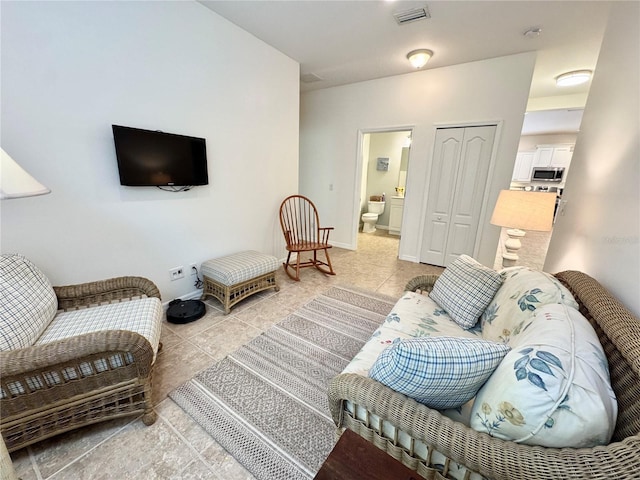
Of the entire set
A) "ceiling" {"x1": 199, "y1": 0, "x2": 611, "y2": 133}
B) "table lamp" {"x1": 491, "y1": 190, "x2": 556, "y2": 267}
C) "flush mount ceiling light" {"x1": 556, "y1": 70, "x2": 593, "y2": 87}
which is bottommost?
"table lamp" {"x1": 491, "y1": 190, "x2": 556, "y2": 267}

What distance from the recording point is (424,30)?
2.49 metres

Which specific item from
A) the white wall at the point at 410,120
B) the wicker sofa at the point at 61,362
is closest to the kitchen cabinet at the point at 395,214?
the white wall at the point at 410,120

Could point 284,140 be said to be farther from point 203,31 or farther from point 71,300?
point 71,300

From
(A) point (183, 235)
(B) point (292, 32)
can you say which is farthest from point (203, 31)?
(A) point (183, 235)

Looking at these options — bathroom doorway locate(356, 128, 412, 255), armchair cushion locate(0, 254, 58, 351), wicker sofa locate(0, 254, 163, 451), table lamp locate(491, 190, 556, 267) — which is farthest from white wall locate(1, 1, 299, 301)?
bathroom doorway locate(356, 128, 412, 255)

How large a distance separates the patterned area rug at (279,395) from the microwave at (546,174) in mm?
7975

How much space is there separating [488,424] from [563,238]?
1.97 metres

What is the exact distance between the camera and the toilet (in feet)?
18.7

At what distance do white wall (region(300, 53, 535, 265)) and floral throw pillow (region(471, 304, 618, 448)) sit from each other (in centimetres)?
290

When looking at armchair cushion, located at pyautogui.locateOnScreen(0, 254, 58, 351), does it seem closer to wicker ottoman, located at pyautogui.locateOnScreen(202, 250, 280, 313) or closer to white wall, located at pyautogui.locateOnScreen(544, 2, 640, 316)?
wicker ottoman, located at pyautogui.locateOnScreen(202, 250, 280, 313)

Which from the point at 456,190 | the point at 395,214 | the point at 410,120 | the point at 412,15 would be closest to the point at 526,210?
the point at 456,190

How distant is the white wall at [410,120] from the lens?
3.01 m

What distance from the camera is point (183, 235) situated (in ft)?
7.98

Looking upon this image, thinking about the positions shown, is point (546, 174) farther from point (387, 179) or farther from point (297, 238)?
point (297, 238)
